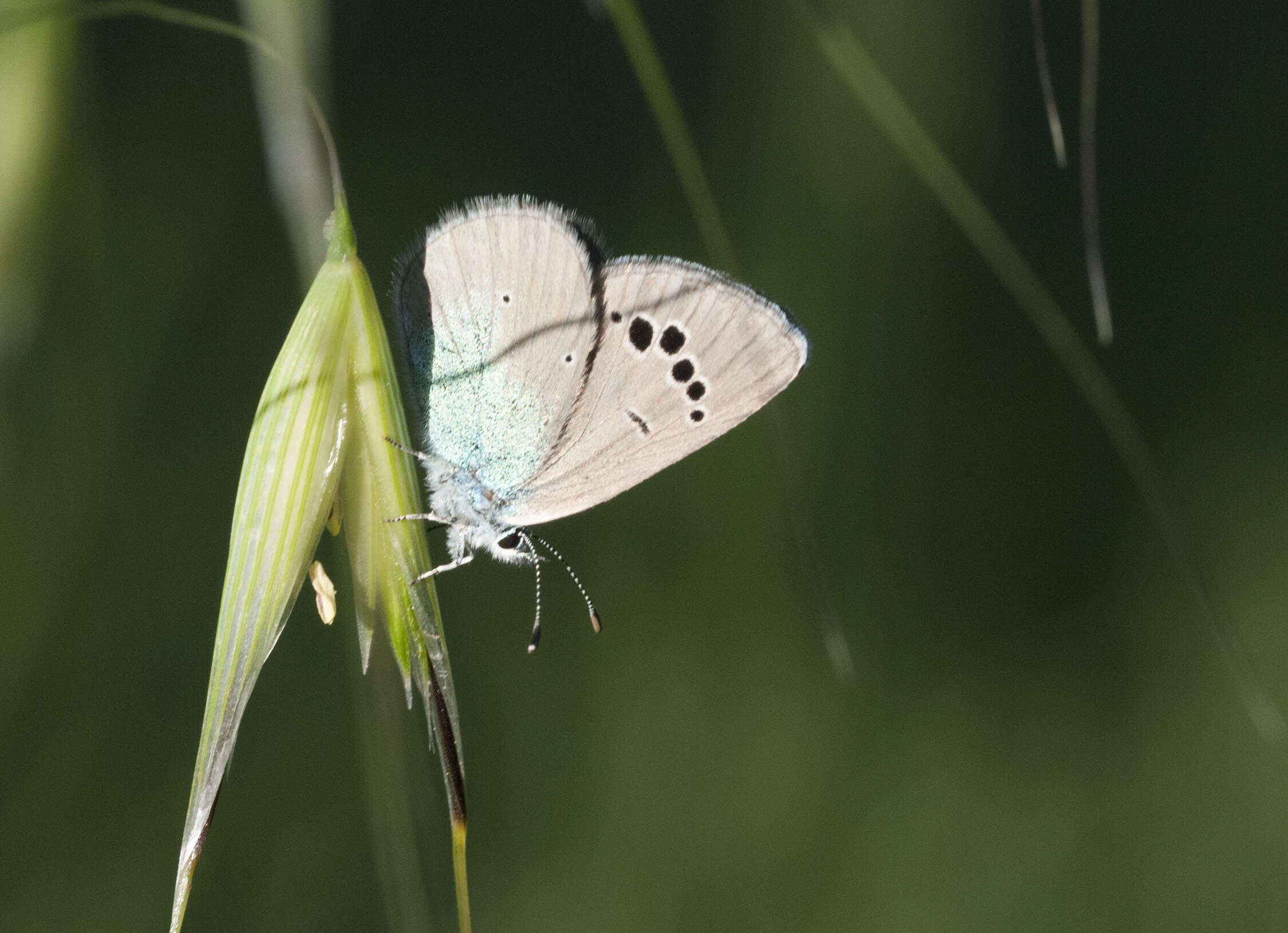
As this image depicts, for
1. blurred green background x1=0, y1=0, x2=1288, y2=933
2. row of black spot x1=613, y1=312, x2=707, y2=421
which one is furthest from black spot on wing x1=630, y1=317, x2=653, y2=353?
blurred green background x1=0, y1=0, x2=1288, y2=933

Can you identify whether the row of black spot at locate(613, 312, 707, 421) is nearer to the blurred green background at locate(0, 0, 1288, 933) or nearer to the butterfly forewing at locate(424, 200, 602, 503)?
the butterfly forewing at locate(424, 200, 602, 503)

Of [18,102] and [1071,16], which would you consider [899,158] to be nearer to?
[1071,16]

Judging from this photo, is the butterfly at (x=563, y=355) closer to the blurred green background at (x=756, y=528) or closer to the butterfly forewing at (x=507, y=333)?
the butterfly forewing at (x=507, y=333)

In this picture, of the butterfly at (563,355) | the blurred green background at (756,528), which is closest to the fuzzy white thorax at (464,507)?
the butterfly at (563,355)

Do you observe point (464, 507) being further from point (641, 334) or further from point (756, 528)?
point (756, 528)

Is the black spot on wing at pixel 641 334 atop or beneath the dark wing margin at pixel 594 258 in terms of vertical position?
beneath

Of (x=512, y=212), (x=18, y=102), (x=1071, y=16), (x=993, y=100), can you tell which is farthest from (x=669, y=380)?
(x=1071, y=16)

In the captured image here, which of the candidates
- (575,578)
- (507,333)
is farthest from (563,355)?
(575,578)
